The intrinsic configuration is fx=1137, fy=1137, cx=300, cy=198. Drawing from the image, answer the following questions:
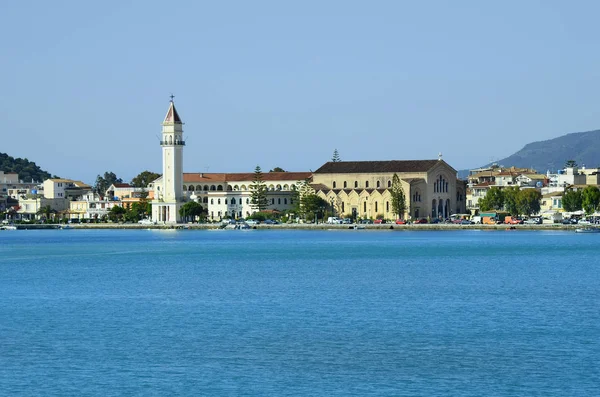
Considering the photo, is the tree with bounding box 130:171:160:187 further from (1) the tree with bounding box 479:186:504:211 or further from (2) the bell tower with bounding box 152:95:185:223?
(1) the tree with bounding box 479:186:504:211

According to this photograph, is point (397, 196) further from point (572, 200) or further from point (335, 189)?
point (572, 200)

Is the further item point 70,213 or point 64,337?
point 70,213

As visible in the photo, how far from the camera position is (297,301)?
32219 mm

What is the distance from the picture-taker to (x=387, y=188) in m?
99.1

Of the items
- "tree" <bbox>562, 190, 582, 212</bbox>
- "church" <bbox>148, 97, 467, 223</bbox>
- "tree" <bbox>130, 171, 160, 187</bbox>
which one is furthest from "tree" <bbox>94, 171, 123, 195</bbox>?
"tree" <bbox>562, 190, 582, 212</bbox>

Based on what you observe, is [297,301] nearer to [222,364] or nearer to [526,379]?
[222,364]

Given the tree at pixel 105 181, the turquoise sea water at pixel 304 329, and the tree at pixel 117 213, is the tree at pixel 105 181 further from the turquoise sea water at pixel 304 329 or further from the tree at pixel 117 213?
the turquoise sea water at pixel 304 329

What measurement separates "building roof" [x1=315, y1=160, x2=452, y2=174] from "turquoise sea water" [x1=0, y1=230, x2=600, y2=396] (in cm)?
5153

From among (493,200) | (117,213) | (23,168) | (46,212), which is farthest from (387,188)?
(23,168)

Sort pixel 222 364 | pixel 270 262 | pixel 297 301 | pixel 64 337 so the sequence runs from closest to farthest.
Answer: pixel 222 364, pixel 64 337, pixel 297 301, pixel 270 262

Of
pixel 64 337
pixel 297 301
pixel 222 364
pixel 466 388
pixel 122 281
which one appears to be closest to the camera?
pixel 466 388

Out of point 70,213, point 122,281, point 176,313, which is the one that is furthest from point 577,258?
point 70,213

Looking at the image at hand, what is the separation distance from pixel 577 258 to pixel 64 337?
3140cm

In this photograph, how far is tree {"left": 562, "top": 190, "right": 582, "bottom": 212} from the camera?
301ft
